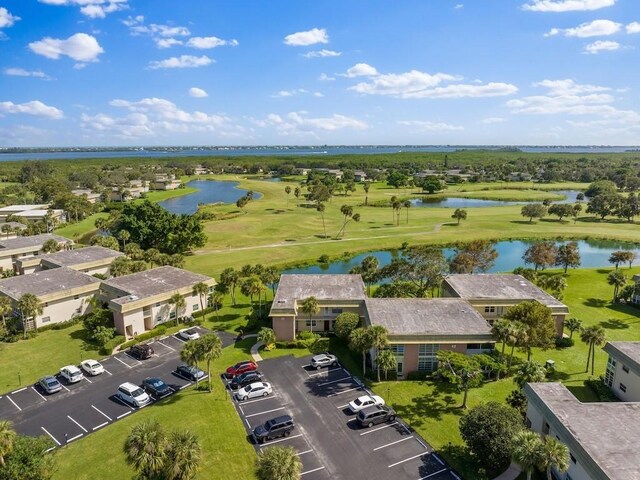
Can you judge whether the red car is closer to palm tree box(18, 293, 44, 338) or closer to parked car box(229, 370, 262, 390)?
parked car box(229, 370, 262, 390)

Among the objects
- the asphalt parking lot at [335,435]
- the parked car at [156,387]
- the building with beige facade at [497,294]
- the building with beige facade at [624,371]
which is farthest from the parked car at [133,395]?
the building with beige facade at [624,371]

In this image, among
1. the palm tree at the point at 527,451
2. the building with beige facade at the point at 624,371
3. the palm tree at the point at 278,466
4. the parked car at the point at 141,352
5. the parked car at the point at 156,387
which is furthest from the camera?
the parked car at the point at 141,352

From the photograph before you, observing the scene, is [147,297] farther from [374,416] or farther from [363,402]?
[374,416]

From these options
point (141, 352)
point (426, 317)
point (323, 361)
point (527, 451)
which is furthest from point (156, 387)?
point (527, 451)

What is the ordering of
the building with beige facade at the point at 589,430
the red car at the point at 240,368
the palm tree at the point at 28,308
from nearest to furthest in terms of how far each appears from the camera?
1. the building with beige facade at the point at 589,430
2. the red car at the point at 240,368
3. the palm tree at the point at 28,308

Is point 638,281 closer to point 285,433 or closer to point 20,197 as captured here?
point 285,433

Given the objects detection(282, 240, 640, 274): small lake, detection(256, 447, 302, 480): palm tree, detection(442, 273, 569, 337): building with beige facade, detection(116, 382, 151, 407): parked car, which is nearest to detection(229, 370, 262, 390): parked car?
detection(116, 382, 151, 407): parked car

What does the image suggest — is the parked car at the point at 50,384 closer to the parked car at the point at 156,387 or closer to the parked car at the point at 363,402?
the parked car at the point at 156,387
